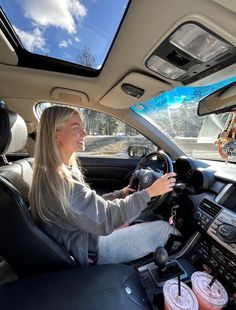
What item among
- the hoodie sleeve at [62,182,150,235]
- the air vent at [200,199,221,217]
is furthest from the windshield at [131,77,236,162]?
the hoodie sleeve at [62,182,150,235]

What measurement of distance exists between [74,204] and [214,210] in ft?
2.74

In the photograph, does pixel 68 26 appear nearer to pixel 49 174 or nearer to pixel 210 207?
pixel 49 174

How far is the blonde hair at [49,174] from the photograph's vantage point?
1.12 meters

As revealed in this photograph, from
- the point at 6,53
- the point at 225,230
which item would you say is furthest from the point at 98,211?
the point at 6,53

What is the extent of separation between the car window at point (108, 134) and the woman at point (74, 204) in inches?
44.7

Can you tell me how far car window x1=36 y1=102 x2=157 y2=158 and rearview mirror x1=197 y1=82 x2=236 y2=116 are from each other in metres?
1.10

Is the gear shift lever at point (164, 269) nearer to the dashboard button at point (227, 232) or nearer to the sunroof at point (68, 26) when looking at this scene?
the dashboard button at point (227, 232)

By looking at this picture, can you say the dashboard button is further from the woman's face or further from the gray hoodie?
the woman's face

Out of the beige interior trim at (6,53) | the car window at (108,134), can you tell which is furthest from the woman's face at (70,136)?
the car window at (108,134)

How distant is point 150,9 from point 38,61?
3.45 feet

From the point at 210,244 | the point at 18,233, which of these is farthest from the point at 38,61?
the point at 210,244

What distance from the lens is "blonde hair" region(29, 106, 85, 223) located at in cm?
112

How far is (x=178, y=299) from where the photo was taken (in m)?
0.91

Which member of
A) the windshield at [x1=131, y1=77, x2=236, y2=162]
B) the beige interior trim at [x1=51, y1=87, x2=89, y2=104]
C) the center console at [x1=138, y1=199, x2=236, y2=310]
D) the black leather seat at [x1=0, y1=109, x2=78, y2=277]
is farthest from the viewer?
the beige interior trim at [x1=51, y1=87, x2=89, y2=104]
